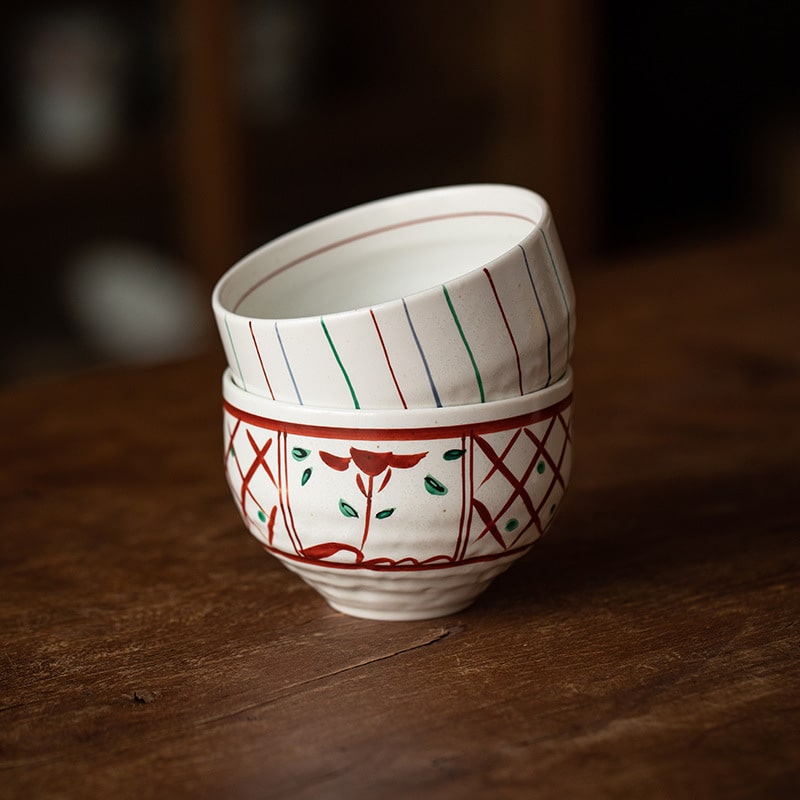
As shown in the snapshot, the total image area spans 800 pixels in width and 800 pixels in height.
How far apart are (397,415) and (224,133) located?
4.39 ft

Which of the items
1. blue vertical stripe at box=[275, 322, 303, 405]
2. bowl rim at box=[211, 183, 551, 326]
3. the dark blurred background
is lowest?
the dark blurred background

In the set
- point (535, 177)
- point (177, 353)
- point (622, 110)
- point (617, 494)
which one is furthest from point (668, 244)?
point (617, 494)

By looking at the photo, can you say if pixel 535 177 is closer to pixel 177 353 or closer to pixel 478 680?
pixel 177 353

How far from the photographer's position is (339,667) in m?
0.47

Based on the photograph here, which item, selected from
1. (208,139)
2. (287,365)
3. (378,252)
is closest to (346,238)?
(378,252)

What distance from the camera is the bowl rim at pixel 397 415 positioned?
1.46 ft

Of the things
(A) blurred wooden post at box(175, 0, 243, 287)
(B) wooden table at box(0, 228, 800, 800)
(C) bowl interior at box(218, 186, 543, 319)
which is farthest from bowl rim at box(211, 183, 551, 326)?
(A) blurred wooden post at box(175, 0, 243, 287)

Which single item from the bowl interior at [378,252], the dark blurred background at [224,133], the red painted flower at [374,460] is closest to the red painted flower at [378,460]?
the red painted flower at [374,460]

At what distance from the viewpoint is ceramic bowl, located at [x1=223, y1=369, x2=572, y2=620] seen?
451 mm

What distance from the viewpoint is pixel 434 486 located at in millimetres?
457

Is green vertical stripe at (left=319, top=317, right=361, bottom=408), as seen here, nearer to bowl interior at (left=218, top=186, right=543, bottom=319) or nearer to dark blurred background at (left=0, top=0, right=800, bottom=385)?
bowl interior at (left=218, top=186, right=543, bottom=319)

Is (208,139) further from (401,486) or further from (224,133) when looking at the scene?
(401,486)

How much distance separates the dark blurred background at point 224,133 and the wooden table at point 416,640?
3.18ft

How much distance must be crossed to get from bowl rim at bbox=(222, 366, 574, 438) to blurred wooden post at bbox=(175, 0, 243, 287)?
4.22 feet
